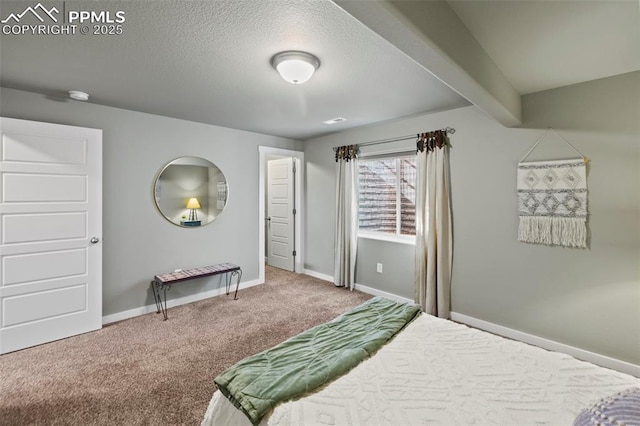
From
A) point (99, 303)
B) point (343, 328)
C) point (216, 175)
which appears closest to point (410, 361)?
point (343, 328)

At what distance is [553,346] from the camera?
2.64 metres

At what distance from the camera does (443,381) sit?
1.32 meters

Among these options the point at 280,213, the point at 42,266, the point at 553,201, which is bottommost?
the point at 42,266

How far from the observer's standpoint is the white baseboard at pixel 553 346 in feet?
7.58

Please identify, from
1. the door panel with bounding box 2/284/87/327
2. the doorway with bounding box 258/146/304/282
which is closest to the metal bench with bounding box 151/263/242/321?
the door panel with bounding box 2/284/87/327

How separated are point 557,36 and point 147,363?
3784 millimetres

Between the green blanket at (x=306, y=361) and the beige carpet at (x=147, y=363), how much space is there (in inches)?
31.2

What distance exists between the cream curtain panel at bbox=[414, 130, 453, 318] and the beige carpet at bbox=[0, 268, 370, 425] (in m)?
1.01

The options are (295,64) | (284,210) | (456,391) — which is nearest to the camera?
(456,391)

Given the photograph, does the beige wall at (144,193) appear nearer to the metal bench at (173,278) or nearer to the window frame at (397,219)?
the metal bench at (173,278)

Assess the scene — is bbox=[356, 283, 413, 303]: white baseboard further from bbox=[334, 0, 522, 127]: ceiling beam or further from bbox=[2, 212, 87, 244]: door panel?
bbox=[2, 212, 87, 244]: door panel

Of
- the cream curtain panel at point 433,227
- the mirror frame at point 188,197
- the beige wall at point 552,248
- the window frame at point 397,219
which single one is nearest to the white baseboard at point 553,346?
the beige wall at point 552,248

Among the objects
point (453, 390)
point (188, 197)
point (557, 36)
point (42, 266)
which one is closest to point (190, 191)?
point (188, 197)

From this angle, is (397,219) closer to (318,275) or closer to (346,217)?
(346,217)
